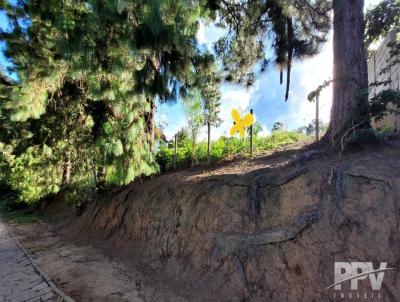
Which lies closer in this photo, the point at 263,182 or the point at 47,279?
the point at 263,182

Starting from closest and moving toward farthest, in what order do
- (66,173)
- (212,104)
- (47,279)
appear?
(47,279) < (212,104) < (66,173)

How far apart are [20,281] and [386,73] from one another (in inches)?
329

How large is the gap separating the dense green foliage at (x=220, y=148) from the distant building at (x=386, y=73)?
2047 mm

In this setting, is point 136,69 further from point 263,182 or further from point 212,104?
point 212,104

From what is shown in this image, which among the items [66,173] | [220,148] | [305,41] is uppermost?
[305,41]

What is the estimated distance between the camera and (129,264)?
5129mm

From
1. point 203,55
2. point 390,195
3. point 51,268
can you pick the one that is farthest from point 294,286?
point 51,268

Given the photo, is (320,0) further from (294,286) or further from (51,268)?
(51,268)

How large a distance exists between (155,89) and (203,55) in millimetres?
1013

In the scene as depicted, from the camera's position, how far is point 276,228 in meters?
3.69

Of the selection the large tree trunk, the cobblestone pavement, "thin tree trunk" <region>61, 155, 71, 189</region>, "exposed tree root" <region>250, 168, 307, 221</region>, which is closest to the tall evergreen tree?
the large tree trunk

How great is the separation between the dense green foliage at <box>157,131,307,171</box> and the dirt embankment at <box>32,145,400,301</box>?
1.37 metres

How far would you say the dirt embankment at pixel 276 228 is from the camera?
3.08 meters

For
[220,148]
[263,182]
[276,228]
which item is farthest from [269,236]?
[220,148]
